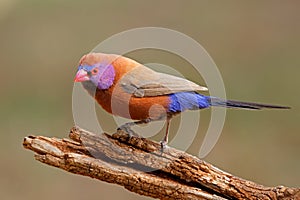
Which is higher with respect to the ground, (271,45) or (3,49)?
(271,45)

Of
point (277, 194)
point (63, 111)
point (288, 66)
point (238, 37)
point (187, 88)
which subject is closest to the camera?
point (277, 194)

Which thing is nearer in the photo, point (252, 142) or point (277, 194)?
point (277, 194)

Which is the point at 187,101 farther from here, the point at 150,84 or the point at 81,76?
the point at 81,76

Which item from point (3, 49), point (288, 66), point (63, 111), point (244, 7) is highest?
point (244, 7)

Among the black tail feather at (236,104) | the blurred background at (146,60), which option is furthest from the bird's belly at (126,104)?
the blurred background at (146,60)

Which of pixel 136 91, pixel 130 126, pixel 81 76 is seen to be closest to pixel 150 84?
pixel 136 91

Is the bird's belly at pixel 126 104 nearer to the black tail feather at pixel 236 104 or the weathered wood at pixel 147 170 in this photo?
the weathered wood at pixel 147 170

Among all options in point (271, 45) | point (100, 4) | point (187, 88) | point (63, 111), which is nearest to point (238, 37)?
point (271, 45)

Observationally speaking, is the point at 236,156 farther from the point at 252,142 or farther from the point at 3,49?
the point at 3,49
